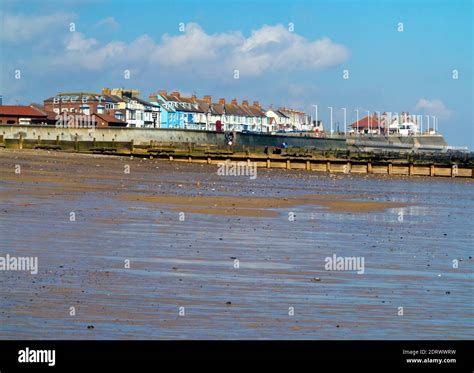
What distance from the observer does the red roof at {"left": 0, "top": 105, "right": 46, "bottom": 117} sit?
131m

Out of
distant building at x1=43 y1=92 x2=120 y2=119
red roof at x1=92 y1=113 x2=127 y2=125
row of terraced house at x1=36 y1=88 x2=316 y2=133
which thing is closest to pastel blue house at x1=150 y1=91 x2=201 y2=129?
row of terraced house at x1=36 y1=88 x2=316 y2=133

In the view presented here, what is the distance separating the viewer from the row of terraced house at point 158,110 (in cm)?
14600

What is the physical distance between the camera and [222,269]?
17125mm

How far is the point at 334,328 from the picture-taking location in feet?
41.3

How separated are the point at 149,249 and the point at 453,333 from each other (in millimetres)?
8045

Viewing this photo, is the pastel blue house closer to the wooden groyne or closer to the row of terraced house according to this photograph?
the row of terraced house

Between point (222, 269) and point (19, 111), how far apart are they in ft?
394

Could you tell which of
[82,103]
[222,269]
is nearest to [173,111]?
[82,103]

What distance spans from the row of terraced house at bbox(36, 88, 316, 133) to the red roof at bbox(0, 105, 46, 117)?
470 cm

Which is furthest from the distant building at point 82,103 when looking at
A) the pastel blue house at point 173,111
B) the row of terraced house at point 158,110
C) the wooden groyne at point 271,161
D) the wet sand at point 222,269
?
the wet sand at point 222,269

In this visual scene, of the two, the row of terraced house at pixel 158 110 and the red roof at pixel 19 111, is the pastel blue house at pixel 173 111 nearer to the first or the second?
the row of terraced house at pixel 158 110
